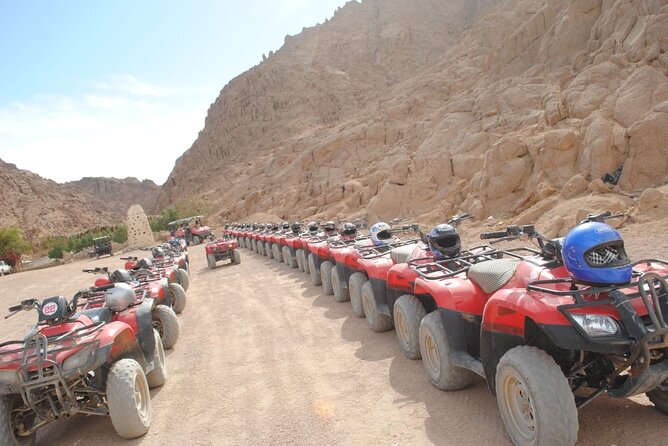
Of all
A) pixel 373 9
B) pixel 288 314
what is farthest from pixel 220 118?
pixel 288 314

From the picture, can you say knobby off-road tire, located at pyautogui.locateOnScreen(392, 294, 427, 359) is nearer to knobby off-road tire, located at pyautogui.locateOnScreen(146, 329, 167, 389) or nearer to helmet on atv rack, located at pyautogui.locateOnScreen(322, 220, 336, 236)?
knobby off-road tire, located at pyautogui.locateOnScreen(146, 329, 167, 389)

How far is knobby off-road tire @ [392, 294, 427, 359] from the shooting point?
15.8 feet

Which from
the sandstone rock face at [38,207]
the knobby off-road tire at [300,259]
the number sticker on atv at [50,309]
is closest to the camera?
the number sticker on atv at [50,309]

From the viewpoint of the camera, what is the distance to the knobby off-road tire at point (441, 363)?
13.2ft

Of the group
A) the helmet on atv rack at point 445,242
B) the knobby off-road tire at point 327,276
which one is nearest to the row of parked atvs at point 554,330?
the helmet on atv rack at point 445,242

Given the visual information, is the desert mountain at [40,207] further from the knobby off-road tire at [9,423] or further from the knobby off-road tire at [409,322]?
the knobby off-road tire at [409,322]

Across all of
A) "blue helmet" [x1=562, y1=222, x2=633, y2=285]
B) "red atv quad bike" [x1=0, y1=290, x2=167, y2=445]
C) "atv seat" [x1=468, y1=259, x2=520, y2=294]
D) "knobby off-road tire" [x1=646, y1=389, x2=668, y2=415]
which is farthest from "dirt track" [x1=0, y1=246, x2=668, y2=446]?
"blue helmet" [x1=562, y1=222, x2=633, y2=285]

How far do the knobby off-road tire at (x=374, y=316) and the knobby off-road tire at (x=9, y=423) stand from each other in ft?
12.9

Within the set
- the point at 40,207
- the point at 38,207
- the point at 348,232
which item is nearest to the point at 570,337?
the point at 348,232

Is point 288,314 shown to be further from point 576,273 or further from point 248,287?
point 576,273

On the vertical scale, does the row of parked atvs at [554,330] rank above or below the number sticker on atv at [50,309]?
below

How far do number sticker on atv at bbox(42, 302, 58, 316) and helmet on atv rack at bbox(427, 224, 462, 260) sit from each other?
3933 millimetres

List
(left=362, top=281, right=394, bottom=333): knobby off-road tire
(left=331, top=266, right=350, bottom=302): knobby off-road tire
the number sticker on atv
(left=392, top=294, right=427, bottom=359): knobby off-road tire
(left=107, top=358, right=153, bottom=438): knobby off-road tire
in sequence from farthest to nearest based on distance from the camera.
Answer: (left=331, top=266, right=350, bottom=302): knobby off-road tire
(left=362, top=281, right=394, bottom=333): knobby off-road tire
(left=392, top=294, right=427, bottom=359): knobby off-road tire
the number sticker on atv
(left=107, top=358, right=153, bottom=438): knobby off-road tire

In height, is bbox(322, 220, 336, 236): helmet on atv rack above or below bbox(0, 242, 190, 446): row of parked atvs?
above
